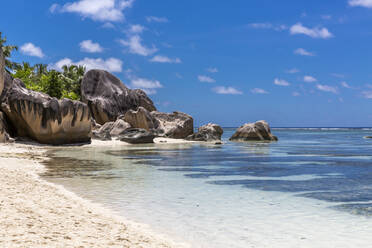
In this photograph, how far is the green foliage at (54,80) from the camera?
48000 millimetres

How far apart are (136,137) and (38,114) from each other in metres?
11.7

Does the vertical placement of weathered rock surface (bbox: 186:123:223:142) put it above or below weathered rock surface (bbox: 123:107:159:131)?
below

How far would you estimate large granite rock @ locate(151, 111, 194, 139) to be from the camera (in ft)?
159

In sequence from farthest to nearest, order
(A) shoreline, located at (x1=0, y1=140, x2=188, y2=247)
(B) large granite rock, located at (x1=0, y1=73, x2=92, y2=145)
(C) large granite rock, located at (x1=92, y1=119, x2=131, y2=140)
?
1. (C) large granite rock, located at (x1=92, y1=119, x2=131, y2=140)
2. (B) large granite rock, located at (x1=0, y1=73, x2=92, y2=145)
3. (A) shoreline, located at (x1=0, y1=140, x2=188, y2=247)

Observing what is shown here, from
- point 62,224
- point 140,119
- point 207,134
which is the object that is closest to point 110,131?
point 140,119

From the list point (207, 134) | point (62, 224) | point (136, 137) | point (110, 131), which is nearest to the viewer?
point (62, 224)

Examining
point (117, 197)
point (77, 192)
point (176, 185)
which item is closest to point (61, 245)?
point (117, 197)

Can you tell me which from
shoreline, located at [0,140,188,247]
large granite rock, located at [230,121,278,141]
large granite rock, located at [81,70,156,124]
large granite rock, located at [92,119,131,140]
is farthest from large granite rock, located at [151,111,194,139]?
shoreline, located at [0,140,188,247]

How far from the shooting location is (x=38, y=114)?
93.0 ft

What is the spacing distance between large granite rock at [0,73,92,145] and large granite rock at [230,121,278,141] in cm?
2231

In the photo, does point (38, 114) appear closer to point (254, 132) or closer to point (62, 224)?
point (62, 224)

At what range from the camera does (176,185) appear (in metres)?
12.0

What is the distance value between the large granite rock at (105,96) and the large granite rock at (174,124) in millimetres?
5056

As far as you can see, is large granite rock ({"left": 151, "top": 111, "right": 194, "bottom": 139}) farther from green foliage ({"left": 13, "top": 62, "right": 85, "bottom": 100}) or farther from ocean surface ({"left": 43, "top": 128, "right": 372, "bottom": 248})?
ocean surface ({"left": 43, "top": 128, "right": 372, "bottom": 248})
